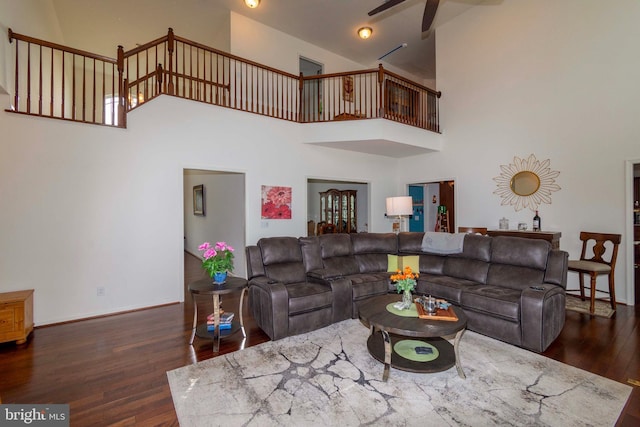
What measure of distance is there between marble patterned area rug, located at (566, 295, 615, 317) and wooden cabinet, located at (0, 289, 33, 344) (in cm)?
689

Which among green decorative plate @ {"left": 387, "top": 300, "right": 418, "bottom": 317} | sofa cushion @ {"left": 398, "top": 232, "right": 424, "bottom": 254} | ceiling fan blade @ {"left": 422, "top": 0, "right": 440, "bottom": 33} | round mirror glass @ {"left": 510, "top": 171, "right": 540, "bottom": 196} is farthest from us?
round mirror glass @ {"left": 510, "top": 171, "right": 540, "bottom": 196}

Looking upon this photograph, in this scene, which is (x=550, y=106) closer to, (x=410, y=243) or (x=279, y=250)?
(x=410, y=243)

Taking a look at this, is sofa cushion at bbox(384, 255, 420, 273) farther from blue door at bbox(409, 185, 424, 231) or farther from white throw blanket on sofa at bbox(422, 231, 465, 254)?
blue door at bbox(409, 185, 424, 231)

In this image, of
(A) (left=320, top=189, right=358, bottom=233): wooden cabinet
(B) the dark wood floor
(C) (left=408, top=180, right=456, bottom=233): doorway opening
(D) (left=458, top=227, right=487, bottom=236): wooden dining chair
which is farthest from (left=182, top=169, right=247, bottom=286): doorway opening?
(C) (left=408, top=180, right=456, bottom=233): doorway opening

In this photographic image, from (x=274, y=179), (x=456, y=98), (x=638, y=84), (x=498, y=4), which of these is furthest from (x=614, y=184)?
(x=274, y=179)

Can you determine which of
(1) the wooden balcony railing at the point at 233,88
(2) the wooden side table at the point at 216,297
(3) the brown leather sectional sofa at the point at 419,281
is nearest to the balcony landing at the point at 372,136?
(1) the wooden balcony railing at the point at 233,88

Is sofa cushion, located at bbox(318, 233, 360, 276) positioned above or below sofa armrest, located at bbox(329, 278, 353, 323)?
above

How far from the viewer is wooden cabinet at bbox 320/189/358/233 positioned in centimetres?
891

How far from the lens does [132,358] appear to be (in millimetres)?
2824

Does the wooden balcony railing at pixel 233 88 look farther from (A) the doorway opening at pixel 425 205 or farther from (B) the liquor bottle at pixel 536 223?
(B) the liquor bottle at pixel 536 223

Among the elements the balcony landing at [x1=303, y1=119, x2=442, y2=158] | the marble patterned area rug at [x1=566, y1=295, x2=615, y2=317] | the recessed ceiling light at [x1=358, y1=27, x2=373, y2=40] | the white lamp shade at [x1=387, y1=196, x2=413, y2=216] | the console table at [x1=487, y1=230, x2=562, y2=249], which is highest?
the recessed ceiling light at [x1=358, y1=27, x2=373, y2=40]

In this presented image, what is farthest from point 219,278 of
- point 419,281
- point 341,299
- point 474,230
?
point 474,230

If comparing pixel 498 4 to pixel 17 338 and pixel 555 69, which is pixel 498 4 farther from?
pixel 17 338

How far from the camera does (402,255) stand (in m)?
4.69
